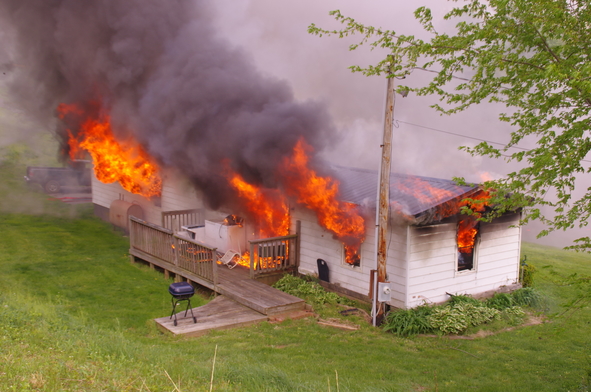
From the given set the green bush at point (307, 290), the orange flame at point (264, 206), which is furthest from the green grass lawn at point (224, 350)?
the orange flame at point (264, 206)

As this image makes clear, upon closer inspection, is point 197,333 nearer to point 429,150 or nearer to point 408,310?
point 408,310

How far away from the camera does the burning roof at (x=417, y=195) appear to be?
8.96m

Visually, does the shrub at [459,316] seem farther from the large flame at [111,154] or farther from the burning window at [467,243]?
the large flame at [111,154]

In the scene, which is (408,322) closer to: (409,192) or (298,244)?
(409,192)

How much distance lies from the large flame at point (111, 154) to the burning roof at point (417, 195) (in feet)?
25.6

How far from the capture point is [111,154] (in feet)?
50.6

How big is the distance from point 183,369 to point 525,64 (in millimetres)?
6300

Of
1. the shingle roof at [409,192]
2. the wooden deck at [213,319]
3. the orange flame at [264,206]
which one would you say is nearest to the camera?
the wooden deck at [213,319]

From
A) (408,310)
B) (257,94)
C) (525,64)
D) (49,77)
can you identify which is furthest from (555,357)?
(49,77)

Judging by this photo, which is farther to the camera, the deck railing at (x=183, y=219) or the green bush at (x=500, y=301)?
the deck railing at (x=183, y=219)

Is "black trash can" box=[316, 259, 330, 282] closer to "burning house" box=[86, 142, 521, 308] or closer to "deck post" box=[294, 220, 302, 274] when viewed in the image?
"burning house" box=[86, 142, 521, 308]

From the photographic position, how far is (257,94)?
1215 centimetres

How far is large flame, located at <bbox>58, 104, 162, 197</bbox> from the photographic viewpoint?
1516 cm

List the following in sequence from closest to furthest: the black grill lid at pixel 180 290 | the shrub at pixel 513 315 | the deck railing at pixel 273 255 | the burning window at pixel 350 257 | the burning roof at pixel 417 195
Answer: the black grill lid at pixel 180 290 < the burning roof at pixel 417 195 < the shrub at pixel 513 315 < the burning window at pixel 350 257 < the deck railing at pixel 273 255
